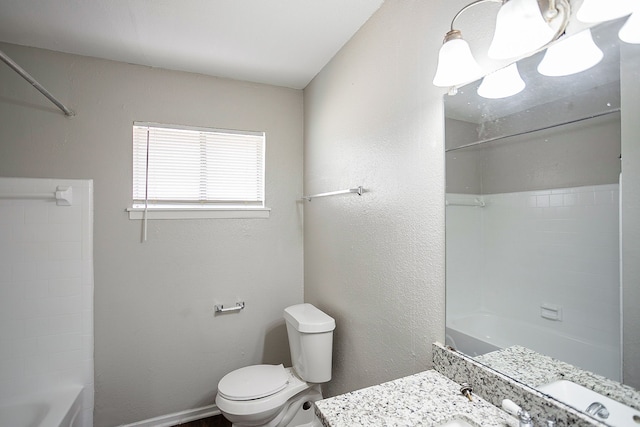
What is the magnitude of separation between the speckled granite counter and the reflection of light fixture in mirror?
0.79 metres

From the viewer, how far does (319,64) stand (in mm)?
2150

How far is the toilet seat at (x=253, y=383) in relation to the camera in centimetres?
176

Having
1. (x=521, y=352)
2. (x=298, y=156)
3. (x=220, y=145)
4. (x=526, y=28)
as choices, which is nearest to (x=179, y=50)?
(x=220, y=145)

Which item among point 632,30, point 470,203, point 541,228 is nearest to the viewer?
point 632,30

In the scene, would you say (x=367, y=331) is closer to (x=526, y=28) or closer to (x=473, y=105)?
(x=473, y=105)

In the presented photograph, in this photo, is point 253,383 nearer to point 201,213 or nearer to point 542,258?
point 201,213

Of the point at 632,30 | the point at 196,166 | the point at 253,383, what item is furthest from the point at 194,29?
the point at 253,383

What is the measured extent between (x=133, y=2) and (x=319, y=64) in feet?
3.62

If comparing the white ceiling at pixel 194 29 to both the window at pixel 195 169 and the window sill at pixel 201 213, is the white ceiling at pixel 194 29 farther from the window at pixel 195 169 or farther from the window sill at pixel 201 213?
the window sill at pixel 201 213

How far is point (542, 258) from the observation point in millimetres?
928

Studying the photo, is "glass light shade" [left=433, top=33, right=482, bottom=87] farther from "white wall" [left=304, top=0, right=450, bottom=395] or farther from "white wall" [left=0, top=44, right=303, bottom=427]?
"white wall" [left=0, top=44, right=303, bottom=427]

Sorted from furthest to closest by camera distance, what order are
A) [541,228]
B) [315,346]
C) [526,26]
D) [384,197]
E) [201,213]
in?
1. [201,213]
2. [315,346]
3. [384,197]
4. [541,228]
5. [526,26]

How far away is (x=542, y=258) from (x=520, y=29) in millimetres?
642

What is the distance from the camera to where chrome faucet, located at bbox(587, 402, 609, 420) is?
0.75 meters
